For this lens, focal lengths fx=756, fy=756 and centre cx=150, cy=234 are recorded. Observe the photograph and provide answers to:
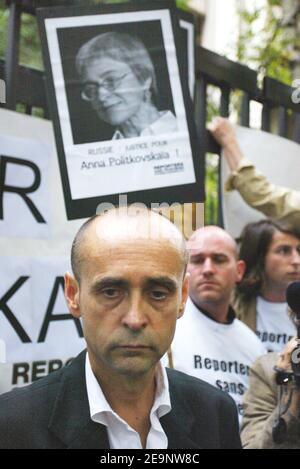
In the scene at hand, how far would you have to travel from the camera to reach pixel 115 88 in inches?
80.9

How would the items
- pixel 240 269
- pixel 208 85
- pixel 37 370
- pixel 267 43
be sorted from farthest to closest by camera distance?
1. pixel 267 43
2. pixel 208 85
3. pixel 240 269
4. pixel 37 370

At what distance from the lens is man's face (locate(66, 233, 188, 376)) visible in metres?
1.43

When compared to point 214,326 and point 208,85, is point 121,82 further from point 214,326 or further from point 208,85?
point 208,85

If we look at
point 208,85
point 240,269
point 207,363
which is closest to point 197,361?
point 207,363

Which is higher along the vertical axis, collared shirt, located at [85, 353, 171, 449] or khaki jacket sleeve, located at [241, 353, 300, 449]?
collared shirt, located at [85, 353, 171, 449]

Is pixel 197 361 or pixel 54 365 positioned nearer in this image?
pixel 197 361

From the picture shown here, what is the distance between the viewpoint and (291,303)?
1.91 m

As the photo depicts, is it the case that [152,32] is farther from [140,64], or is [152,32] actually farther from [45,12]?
[45,12]

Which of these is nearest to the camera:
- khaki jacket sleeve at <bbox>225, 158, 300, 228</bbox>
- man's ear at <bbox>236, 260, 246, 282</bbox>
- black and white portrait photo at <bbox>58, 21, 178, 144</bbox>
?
black and white portrait photo at <bbox>58, 21, 178, 144</bbox>

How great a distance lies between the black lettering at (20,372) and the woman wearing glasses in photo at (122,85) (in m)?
0.66

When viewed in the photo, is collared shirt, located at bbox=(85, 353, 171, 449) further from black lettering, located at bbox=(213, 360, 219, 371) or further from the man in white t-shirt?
the man in white t-shirt

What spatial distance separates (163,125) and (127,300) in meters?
0.73

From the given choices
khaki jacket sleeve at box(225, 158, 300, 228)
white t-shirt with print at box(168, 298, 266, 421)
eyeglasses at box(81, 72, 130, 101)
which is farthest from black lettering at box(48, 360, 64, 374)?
khaki jacket sleeve at box(225, 158, 300, 228)

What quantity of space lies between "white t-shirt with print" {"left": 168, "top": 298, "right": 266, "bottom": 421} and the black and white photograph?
13.1 inches
